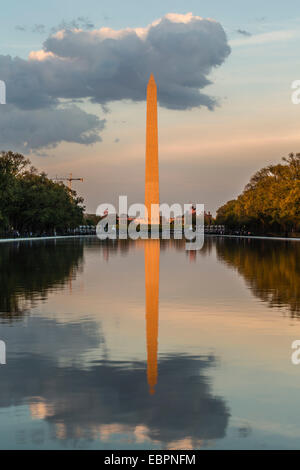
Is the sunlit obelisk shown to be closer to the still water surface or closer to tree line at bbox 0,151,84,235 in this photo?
tree line at bbox 0,151,84,235

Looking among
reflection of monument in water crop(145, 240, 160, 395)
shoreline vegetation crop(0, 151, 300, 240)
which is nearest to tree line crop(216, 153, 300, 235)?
shoreline vegetation crop(0, 151, 300, 240)

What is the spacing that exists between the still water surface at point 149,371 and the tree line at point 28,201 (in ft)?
195

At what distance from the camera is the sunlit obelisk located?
107 metres

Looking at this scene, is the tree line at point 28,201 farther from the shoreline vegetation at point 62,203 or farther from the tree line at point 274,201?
the tree line at point 274,201

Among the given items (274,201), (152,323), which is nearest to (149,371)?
(152,323)

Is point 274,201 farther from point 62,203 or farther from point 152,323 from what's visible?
point 152,323

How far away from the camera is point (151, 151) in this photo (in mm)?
110000

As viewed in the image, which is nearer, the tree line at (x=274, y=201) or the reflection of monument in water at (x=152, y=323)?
the reflection of monument in water at (x=152, y=323)

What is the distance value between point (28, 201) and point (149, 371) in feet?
308

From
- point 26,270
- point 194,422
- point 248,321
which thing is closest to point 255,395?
point 194,422

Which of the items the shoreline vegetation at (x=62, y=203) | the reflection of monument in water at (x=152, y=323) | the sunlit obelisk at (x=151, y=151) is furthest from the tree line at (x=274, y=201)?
the reflection of monument in water at (x=152, y=323)

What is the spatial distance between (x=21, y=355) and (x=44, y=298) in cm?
872

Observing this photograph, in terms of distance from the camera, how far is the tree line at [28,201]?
79.8 meters
